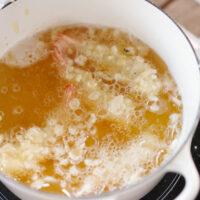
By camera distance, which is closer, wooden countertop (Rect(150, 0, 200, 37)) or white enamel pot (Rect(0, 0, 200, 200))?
white enamel pot (Rect(0, 0, 200, 200))

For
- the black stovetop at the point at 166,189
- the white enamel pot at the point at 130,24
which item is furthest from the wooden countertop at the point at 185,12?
the black stovetop at the point at 166,189

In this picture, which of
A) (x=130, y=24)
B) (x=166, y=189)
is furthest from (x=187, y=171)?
(x=130, y=24)

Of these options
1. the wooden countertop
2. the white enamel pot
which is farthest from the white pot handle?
the wooden countertop

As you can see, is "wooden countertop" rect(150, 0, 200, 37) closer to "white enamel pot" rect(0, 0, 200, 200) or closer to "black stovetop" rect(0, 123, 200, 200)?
"white enamel pot" rect(0, 0, 200, 200)

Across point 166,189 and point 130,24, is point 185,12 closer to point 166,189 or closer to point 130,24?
point 130,24

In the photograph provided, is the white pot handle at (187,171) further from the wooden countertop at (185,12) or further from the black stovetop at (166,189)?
the wooden countertop at (185,12)

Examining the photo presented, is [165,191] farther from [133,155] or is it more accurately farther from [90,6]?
[90,6]
